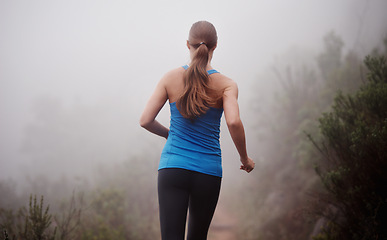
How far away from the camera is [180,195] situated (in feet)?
4.90

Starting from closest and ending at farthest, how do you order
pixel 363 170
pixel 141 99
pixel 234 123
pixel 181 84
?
1. pixel 234 123
2. pixel 181 84
3. pixel 363 170
4. pixel 141 99

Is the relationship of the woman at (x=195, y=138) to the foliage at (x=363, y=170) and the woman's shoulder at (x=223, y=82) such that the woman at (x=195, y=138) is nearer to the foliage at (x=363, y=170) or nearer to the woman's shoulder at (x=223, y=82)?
the woman's shoulder at (x=223, y=82)

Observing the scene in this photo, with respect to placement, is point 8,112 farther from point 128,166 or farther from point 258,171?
point 258,171

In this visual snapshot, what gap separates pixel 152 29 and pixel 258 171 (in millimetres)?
27201

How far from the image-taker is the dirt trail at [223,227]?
9680 millimetres

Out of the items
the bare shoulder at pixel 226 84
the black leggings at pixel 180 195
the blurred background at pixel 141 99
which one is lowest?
the black leggings at pixel 180 195

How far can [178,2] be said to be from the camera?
121 feet

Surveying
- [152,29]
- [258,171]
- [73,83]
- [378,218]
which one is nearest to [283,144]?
[258,171]

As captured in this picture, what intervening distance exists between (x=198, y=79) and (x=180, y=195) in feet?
2.35

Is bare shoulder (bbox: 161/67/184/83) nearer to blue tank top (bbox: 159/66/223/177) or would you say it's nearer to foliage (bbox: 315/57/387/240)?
blue tank top (bbox: 159/66/223/177)

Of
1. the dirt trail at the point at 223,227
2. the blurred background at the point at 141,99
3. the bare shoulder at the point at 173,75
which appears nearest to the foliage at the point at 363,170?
the blurred background at the point at 141,99

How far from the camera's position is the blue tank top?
1.49 metres

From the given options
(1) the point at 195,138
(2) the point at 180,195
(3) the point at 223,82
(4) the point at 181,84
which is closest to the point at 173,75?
(4) the point at 181,84

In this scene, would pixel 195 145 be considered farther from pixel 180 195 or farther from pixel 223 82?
pixel 223 82
